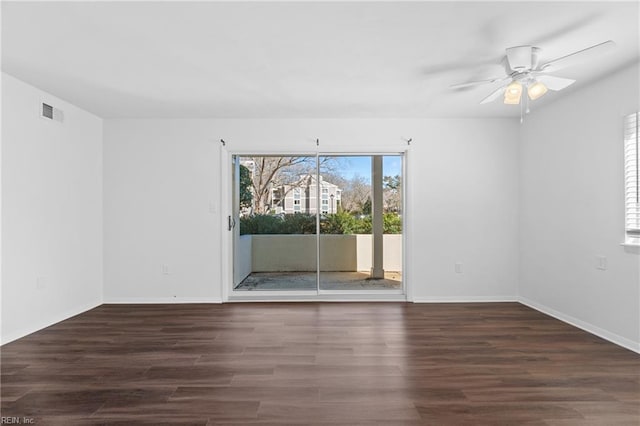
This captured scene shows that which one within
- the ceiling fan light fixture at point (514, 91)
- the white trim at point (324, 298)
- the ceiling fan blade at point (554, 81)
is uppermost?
the ceiling fan blade at point (554, 81)

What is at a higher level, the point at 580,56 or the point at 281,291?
the point at 580,56

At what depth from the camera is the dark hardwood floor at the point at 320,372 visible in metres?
2.26

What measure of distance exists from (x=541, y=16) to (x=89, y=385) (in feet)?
12.3

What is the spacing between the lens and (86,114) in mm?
4809

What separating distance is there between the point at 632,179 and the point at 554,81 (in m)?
1.18

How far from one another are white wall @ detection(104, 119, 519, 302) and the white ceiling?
87 cm

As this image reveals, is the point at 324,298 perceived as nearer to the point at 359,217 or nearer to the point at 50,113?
the point at 359,217

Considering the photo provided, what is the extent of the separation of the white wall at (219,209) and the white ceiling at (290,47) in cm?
87

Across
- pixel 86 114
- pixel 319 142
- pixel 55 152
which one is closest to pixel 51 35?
pixel 55 152

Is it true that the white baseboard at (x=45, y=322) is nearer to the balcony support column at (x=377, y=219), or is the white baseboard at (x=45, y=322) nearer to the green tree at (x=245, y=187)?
the green tree at (x=245, y=187)

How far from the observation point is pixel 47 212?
4.10 m

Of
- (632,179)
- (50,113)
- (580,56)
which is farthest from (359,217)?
(50,113)

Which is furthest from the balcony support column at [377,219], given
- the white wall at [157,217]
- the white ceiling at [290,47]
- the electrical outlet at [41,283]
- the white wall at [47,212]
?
the electrical outlet at [41,283]

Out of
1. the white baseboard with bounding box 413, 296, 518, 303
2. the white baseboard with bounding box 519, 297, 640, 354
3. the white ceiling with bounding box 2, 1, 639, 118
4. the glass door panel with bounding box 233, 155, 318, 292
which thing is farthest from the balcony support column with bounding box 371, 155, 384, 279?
the white baseboard with bounding box 519, 297, 640, 354
